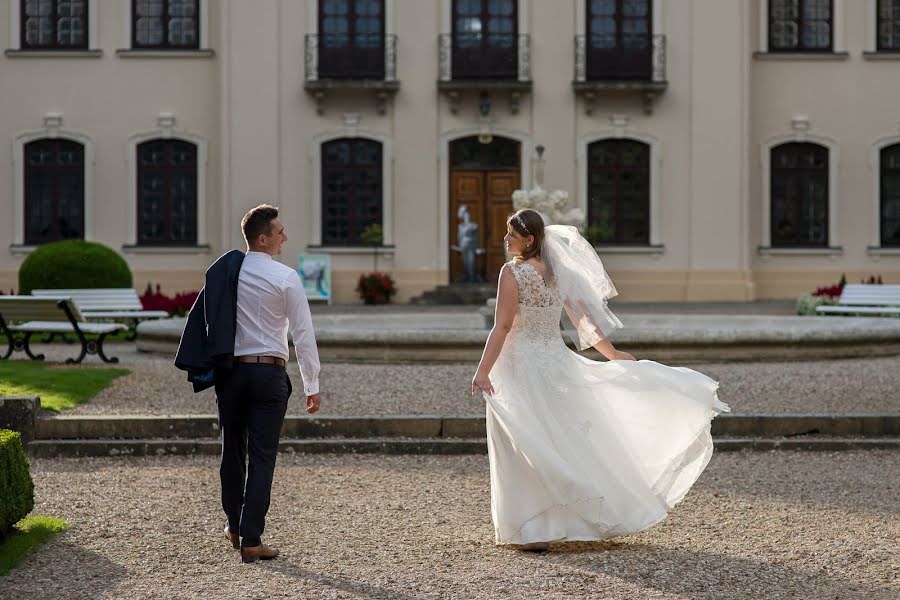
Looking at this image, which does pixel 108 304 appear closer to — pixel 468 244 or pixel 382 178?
pixel 468 244

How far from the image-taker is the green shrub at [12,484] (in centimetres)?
577

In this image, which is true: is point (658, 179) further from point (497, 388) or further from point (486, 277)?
point (497, 388)

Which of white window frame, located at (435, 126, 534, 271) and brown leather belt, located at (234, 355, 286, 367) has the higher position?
white window frame, located at (435, 126, 534, 271)

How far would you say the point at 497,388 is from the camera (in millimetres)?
6055

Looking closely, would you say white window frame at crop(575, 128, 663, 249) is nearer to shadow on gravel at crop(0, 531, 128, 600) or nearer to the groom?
the groom

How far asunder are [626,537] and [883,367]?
730cm

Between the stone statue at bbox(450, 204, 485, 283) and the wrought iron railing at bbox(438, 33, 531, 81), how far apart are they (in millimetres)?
2576

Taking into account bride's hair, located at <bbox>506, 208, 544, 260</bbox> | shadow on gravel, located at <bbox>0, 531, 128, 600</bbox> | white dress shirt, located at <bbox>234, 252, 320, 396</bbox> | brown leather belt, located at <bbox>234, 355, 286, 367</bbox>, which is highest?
bride's hair, located at <bbox>506, 208, 544, 260</bbox>

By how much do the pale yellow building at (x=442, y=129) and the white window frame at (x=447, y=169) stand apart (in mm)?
43

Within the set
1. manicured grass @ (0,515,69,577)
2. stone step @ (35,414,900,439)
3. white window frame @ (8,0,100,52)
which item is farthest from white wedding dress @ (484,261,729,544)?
white window frame @ (8,0,100,52)

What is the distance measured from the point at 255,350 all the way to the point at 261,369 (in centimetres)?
8

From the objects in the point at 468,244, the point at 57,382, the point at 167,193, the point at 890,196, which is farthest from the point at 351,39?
the point at 57,382

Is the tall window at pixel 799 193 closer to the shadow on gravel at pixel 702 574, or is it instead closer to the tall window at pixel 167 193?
the tall window at pixel 167 193

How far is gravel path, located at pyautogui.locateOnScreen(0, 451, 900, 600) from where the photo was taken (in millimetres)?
5164
